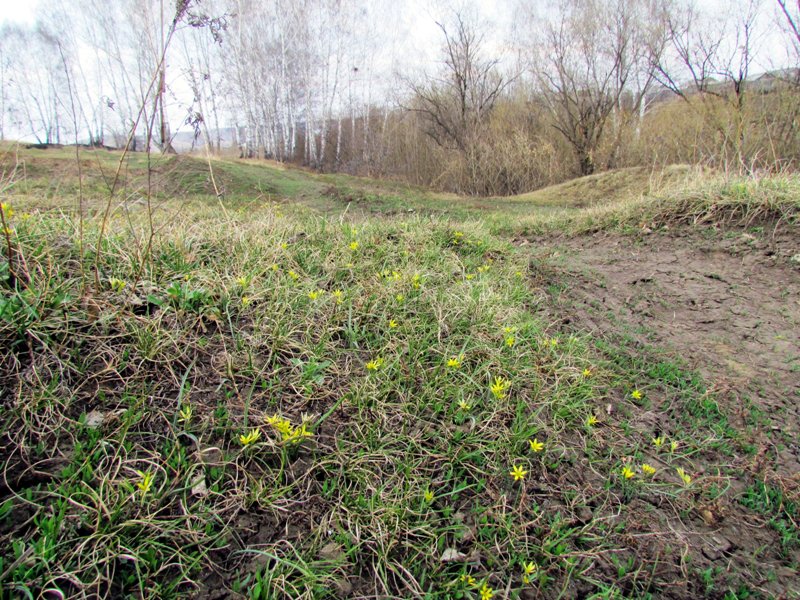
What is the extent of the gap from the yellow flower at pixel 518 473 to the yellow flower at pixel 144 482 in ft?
3.97

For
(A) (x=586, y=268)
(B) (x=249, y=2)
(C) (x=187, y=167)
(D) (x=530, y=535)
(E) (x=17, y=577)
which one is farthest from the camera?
(B) (x=249, y=2)

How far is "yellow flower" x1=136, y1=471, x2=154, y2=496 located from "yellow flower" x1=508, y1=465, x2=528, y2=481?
1.21m

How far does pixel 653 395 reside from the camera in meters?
2.26

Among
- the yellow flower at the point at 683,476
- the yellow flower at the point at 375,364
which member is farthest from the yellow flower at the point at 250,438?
the yellow flower at the point at 683,476

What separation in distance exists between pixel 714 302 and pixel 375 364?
8.76ft

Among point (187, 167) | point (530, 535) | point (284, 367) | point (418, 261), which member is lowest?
point (530, 535)

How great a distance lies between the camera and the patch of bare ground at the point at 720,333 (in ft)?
4.99

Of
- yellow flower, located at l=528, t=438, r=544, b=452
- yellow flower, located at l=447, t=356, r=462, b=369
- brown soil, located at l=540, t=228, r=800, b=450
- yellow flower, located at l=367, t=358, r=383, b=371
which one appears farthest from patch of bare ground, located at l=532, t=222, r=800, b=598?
yellow flower, located at l=367, t=358, r=383, b=371

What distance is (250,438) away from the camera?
1.46m

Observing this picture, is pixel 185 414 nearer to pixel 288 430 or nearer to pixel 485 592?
pixel 288 430

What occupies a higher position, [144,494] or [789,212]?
[789,212]

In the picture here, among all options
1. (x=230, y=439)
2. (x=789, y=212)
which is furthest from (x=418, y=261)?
(x=789, y=212)

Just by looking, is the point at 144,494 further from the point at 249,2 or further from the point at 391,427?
the point at 249,2

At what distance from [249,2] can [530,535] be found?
23478 millimetres
